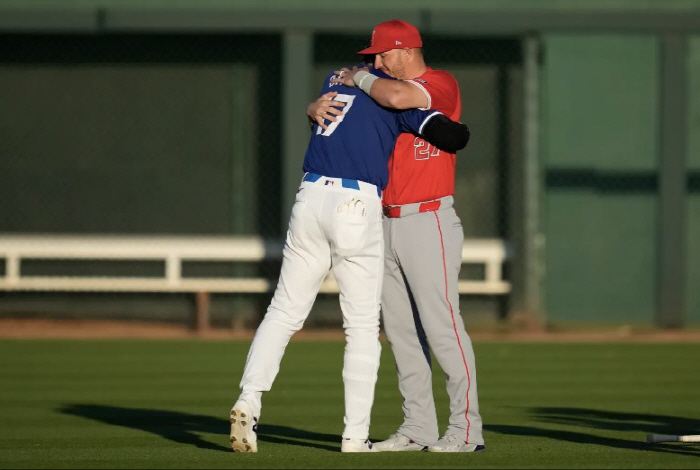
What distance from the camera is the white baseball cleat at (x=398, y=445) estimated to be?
6.24 meters

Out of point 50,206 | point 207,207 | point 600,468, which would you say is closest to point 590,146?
point 207,207

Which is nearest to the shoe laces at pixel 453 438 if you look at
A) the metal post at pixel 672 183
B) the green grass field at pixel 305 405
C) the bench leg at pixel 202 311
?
the green grass field at pixel 305 405

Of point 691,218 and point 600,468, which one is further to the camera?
point 691,218

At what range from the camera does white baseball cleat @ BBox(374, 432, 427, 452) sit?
20.5 ft

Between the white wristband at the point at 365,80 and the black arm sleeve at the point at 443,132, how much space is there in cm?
31

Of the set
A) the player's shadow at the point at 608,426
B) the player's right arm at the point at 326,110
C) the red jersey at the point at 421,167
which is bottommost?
Answer: the player's shadow at the point at 608,426

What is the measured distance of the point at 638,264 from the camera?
591 inches

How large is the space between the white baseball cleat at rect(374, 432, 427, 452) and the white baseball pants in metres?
0.23

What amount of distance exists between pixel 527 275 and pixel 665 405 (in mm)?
6388

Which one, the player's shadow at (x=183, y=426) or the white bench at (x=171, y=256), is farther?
the white bench at (x=171, y=256)

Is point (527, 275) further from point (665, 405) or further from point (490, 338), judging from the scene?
point (665, 405)

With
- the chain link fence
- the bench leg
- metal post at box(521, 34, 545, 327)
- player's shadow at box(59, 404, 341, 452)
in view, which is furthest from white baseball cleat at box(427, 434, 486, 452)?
the chain link fence

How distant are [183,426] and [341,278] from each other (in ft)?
5.82

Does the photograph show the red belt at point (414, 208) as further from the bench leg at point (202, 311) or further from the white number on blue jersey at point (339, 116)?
the bench leg at point (202, 311)
